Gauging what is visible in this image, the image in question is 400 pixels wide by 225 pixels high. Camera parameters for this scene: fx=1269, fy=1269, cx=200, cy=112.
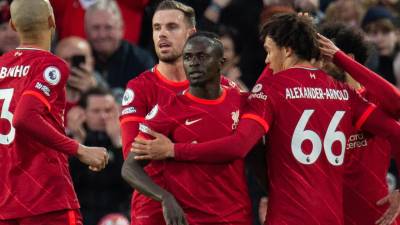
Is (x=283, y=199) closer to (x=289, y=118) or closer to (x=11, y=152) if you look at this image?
(x=289, y=118)

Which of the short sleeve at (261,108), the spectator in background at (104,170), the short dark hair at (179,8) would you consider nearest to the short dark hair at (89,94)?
the spectator in background at (104,170)

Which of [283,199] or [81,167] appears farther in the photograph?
[81,167]

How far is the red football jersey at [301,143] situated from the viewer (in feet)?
25.1

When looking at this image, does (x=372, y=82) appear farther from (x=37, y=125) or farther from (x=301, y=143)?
(x=37, y=125)

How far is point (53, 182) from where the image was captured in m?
8.01

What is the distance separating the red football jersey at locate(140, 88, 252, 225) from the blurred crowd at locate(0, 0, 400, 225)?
3.30 metres

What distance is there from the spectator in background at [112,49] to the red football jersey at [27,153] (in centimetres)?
448

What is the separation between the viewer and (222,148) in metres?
7.44

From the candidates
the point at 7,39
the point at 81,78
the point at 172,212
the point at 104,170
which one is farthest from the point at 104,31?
the point at 172,212

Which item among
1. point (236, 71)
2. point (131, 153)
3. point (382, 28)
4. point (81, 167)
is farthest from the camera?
point (382, 28)

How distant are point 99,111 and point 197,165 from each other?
13.1 feet

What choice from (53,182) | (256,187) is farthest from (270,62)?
(256,187)

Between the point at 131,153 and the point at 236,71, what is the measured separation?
195 inches

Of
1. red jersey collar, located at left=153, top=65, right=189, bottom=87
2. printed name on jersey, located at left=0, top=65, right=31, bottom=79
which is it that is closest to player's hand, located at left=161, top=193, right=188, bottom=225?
red jersey collar, located at left=153, top=65, right=189, bottom=87
